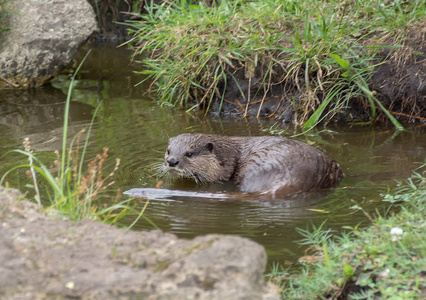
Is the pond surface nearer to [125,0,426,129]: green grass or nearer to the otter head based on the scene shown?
the otter head

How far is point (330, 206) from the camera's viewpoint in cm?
342

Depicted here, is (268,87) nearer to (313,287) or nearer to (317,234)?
(317,234)

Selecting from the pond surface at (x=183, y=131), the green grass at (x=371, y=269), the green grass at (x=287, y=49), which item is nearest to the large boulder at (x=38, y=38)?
the pond surface at (x=183, y=131)

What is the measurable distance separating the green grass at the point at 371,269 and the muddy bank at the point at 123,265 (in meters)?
0.49

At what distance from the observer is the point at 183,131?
201 inches

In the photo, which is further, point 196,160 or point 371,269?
point 196,160

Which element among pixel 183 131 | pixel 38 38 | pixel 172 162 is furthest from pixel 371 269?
pixel 38 38

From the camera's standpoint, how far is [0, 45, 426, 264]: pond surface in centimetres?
322

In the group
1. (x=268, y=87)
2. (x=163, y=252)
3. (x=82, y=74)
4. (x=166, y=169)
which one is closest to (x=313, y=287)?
(x=163, y=252)

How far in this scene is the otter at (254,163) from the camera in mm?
3646

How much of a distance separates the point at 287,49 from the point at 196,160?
1.52m

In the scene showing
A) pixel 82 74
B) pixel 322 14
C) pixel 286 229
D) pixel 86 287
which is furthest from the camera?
pixel 82 74

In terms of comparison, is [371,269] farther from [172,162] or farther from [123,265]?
[172,162]

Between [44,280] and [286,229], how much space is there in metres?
1.64
